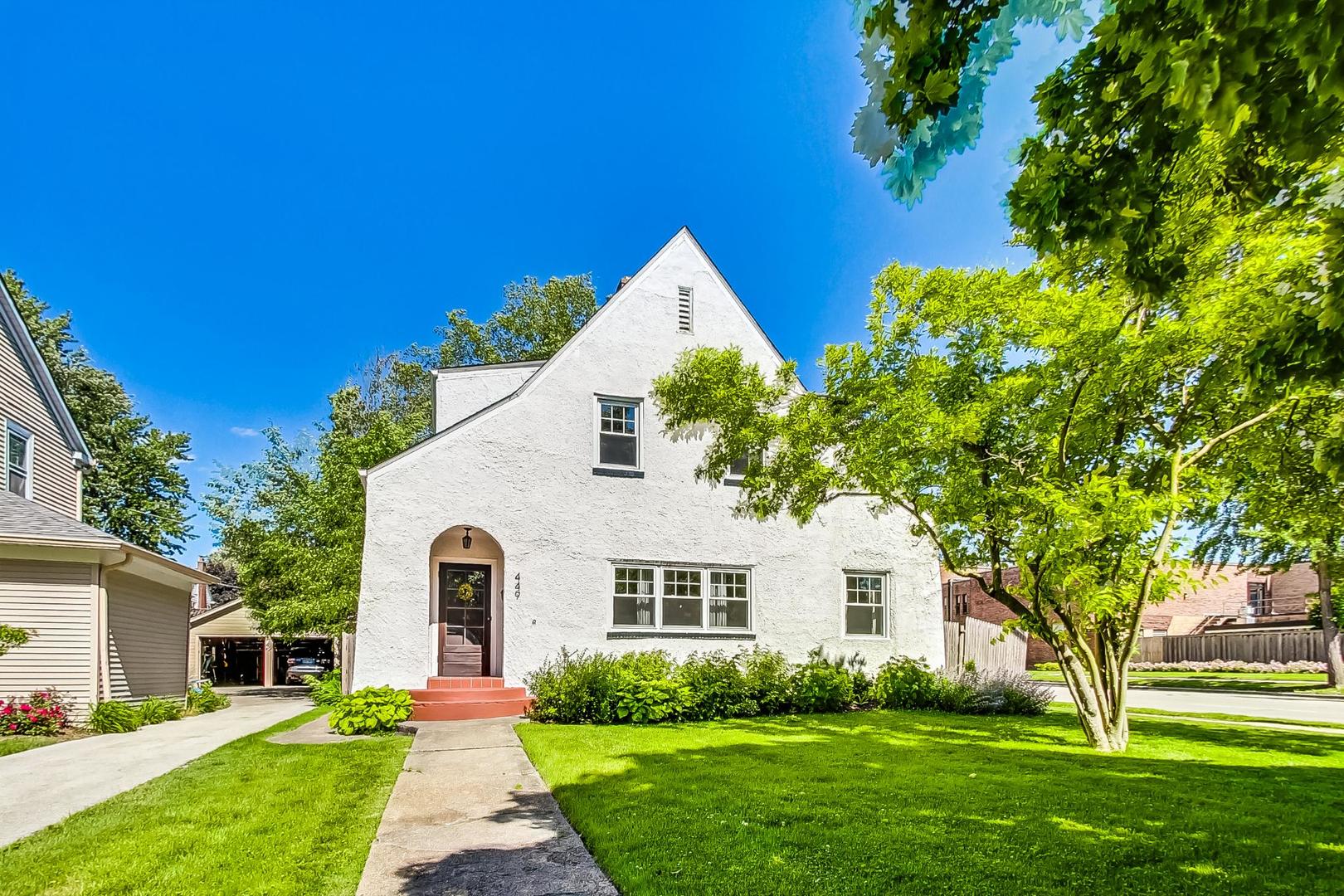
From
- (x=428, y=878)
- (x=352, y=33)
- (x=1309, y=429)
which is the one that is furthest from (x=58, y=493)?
(x=1309, y=429)

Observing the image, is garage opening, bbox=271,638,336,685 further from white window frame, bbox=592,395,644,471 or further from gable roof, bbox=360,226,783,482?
white window frame, bbox=592,395,644,471

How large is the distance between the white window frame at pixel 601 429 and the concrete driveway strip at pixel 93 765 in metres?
7.44

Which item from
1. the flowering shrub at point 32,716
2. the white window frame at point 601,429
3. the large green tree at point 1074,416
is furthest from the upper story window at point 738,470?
the flowering shrub at point 32,716

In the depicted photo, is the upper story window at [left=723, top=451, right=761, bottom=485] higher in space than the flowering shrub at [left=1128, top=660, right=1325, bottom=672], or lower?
higher

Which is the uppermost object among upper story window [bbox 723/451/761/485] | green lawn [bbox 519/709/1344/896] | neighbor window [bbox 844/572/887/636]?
upper story window [bbox 723/451/761/485]

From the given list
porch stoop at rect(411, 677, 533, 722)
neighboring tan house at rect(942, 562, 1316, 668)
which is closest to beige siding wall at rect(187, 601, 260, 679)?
porch stoop at rect(411, 677, 533, 722)

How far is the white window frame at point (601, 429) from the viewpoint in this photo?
14.5 m

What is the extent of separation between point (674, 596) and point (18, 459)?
14905mm

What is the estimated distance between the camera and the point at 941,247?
211 inches

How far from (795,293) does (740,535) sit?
9750 millimetres

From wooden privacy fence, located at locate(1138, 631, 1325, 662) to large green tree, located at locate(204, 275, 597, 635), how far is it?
30.9 meters

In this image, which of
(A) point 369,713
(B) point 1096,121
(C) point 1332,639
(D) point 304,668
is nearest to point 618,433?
(A) point 369,713

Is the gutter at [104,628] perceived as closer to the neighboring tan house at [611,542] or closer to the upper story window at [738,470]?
the neighboring tan house at [611,542]

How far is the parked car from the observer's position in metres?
32.0
